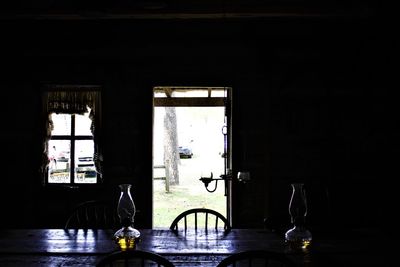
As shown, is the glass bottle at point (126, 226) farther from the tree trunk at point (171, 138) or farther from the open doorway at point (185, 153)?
the tree trunk at point (171, 138)

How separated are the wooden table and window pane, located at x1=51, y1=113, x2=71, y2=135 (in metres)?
1.99

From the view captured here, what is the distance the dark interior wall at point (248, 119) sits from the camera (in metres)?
4.75

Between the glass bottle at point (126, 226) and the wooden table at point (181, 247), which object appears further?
the glass bottle at point (126, 226)

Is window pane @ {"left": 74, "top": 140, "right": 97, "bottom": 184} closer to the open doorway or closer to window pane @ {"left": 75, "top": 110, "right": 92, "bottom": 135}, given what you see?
window pane @ {"left": 75, "top": 110, "right": 92, "bottom": 135}

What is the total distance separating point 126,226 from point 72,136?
8.55 ft

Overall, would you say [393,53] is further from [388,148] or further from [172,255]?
[172,255]

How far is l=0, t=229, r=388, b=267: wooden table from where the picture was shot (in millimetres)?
2289

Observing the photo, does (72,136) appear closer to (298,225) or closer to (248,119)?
(248,119)

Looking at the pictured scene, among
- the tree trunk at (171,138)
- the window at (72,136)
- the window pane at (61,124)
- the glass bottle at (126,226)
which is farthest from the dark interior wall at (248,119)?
the tree trunk at (171,138)

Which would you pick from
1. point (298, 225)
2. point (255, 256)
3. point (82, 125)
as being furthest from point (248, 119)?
point (255, 256)

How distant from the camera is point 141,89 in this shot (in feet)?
15.7

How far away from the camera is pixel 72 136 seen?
16.0 ft

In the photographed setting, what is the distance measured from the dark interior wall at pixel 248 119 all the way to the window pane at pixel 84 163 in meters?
0.17

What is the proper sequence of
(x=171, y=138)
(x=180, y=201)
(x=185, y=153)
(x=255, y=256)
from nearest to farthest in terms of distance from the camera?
(x=255, y=256), (x=180, y=201), (x=171, y=138), (x=185, y=153)
